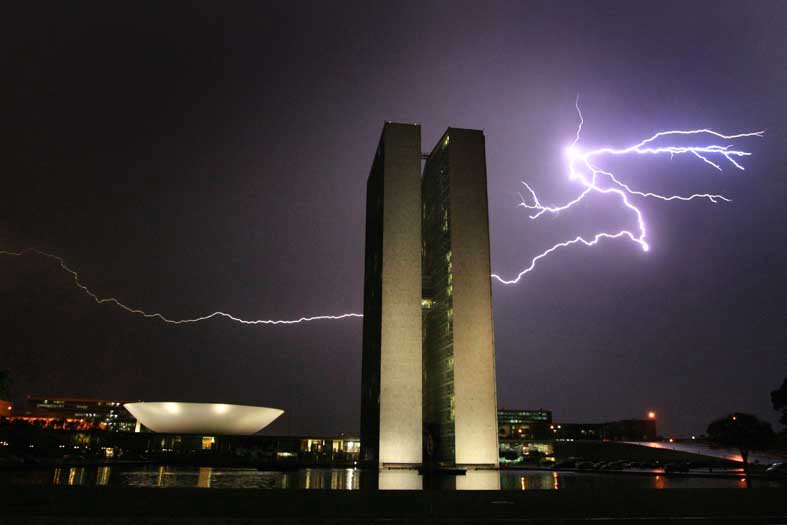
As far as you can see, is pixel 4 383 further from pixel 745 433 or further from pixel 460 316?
pixel 745 433

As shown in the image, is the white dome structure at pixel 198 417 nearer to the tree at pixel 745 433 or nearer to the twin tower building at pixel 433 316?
the twin tower building at pixel 433 316

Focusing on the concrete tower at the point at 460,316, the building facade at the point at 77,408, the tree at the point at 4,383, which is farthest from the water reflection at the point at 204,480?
the building facade at the point at 77,408

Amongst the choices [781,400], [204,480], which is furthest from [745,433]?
[204,480]

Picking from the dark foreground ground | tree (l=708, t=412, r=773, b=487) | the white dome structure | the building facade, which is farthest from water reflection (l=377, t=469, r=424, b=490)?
the building facade

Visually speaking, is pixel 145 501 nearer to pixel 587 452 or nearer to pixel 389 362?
pixel 389 362

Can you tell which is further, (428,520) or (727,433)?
(727,433)

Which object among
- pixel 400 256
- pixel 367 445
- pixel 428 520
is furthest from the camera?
pixel 367 445

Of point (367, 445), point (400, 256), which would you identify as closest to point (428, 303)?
point (400, 256)
